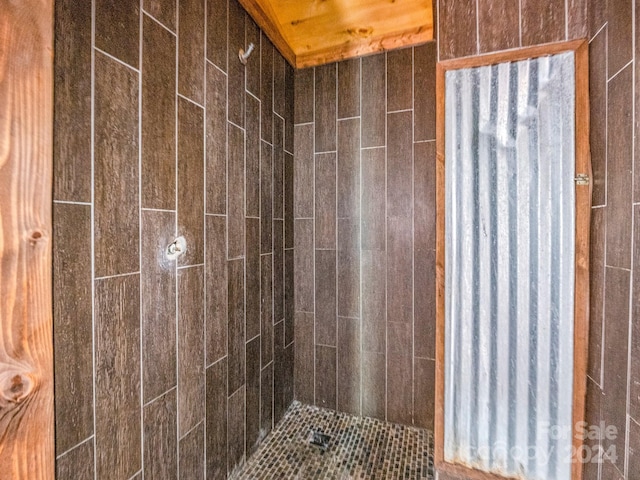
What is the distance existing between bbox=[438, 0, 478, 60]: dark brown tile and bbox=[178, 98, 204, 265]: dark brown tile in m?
0.96

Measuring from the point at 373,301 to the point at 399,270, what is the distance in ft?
0.76

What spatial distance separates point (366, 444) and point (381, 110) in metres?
1.76

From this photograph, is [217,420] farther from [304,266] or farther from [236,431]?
[304,266]

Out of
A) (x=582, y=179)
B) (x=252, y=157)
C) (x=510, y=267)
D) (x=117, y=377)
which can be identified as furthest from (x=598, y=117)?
(x=117, y=377)

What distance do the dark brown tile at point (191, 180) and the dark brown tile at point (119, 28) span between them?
0.19 metres

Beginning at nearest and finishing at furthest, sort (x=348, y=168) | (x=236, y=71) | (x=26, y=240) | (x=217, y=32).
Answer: (x=26, y=240)
(x=217, y=32)
(x=236, y=71)
(x=348, y=168)

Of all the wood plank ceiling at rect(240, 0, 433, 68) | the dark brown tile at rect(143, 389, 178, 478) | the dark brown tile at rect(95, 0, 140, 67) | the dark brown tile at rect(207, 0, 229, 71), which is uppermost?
the wood plank ceiling at rect(240, 0, 433, 68)

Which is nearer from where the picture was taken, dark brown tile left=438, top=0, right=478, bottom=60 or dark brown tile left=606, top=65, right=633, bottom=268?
dark brown tile left=606, top=65, right=633, bottom=268

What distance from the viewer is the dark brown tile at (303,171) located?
180cm

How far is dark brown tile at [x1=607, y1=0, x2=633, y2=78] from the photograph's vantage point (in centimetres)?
79

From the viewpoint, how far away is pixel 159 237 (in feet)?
3.03

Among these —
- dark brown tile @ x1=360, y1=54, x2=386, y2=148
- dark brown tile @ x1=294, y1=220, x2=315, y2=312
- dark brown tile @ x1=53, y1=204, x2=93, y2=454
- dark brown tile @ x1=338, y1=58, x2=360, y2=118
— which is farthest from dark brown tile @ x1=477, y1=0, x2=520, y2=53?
dark brown tile @ x1=53, y1=204, x2=93, y2=454

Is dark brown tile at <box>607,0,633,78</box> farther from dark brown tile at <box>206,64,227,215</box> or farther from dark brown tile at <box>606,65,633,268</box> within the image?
dark brown tile at <box>206,64,227,215</box>

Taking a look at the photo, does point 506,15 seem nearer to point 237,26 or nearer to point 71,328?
point 237,26
